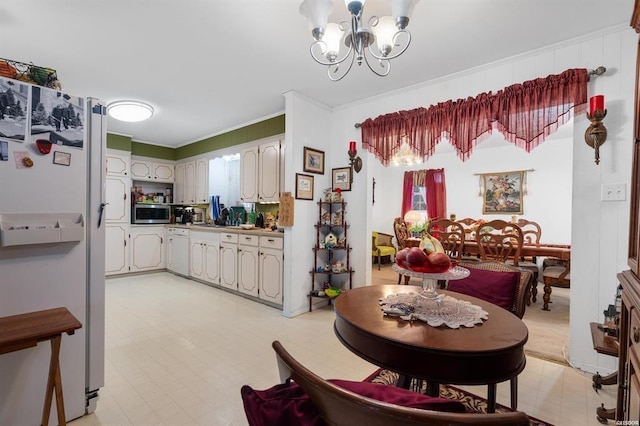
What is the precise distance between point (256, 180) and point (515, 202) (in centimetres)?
489

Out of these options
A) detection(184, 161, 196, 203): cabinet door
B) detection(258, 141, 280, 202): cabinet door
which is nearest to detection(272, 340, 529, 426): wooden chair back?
detection(258, 141, 280, 202): cabinet door

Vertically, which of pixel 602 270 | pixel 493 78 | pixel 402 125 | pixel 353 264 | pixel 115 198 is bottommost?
pixel 353 264

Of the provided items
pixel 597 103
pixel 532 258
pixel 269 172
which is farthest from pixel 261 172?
pixel 532 258

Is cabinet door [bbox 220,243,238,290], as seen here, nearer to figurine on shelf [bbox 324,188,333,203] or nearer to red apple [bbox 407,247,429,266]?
figurine on shelf [bbox 324,188,333,203]

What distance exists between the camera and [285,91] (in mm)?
3314

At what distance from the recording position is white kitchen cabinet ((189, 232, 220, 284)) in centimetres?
446

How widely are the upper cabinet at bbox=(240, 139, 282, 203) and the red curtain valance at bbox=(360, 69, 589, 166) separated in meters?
1.32

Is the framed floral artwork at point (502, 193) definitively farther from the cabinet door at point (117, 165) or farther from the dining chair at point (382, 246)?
the cabinet door at point (117, 165)

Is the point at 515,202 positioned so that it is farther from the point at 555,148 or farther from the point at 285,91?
the point at 285,91

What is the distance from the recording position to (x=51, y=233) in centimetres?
153

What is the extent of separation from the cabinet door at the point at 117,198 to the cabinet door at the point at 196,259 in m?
→ 1.26

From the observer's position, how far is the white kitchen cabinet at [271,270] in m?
3.52

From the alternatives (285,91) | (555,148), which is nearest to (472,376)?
(285,91)

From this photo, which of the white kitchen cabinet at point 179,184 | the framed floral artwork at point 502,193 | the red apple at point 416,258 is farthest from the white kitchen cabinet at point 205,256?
the framed floral artwork at point 502,193
